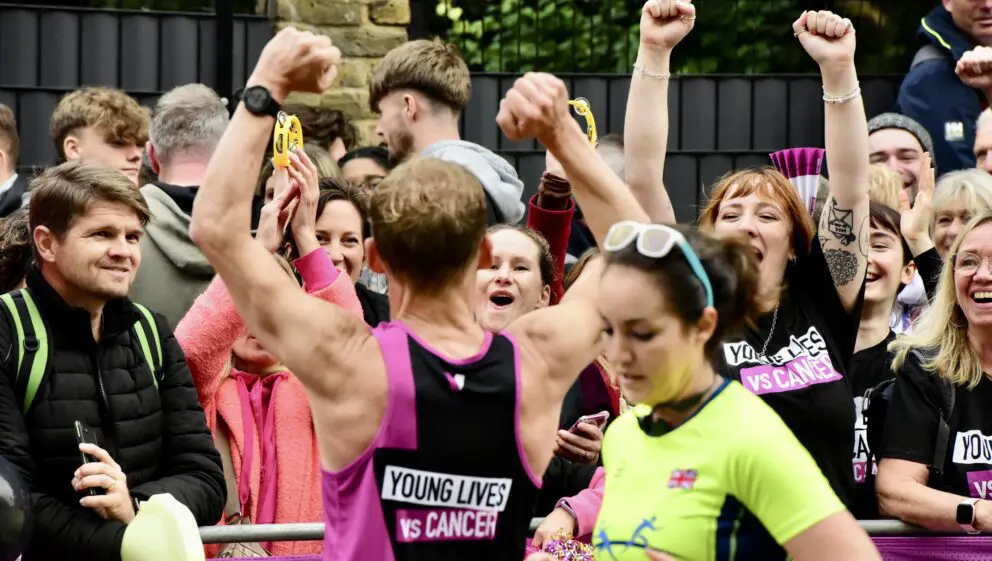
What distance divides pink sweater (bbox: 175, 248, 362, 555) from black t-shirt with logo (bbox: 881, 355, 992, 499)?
1.69 m

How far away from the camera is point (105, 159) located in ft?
23.2

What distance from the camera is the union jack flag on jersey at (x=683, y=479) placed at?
329 cm

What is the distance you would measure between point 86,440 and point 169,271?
4.79 feet

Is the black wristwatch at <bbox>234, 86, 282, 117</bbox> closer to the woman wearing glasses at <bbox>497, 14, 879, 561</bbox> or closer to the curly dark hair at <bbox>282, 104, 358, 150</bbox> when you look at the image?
the woman wearing glasses at <bbox>497, 14, 879, 561</bbox>

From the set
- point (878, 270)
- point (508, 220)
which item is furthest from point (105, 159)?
point (878, 270)

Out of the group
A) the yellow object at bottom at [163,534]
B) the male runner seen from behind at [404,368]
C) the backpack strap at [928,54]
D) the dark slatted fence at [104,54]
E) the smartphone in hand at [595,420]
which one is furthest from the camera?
the dark slatted fence at [104,54]

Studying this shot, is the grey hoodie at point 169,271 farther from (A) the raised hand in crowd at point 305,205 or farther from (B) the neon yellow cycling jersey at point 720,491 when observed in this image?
(B) the neon yellow cycling jersey at point 720,491

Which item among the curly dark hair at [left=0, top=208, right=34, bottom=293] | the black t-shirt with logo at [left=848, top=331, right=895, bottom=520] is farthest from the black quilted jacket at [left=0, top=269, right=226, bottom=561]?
the black t-shirt with logo at [left=848, top=331, right=895, bottom=520]

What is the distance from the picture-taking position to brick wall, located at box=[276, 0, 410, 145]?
29.4 ft

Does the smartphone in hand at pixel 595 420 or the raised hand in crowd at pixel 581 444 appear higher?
the smartphone in hand at pixel 595 420

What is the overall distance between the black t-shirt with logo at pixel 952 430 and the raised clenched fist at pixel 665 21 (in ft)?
4.32

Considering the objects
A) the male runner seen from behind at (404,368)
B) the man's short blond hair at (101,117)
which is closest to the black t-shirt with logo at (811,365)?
the male runner seen from behind at (404,368)

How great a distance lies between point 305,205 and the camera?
5.16 metres

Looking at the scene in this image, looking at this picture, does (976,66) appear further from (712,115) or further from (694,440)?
(694,440)
